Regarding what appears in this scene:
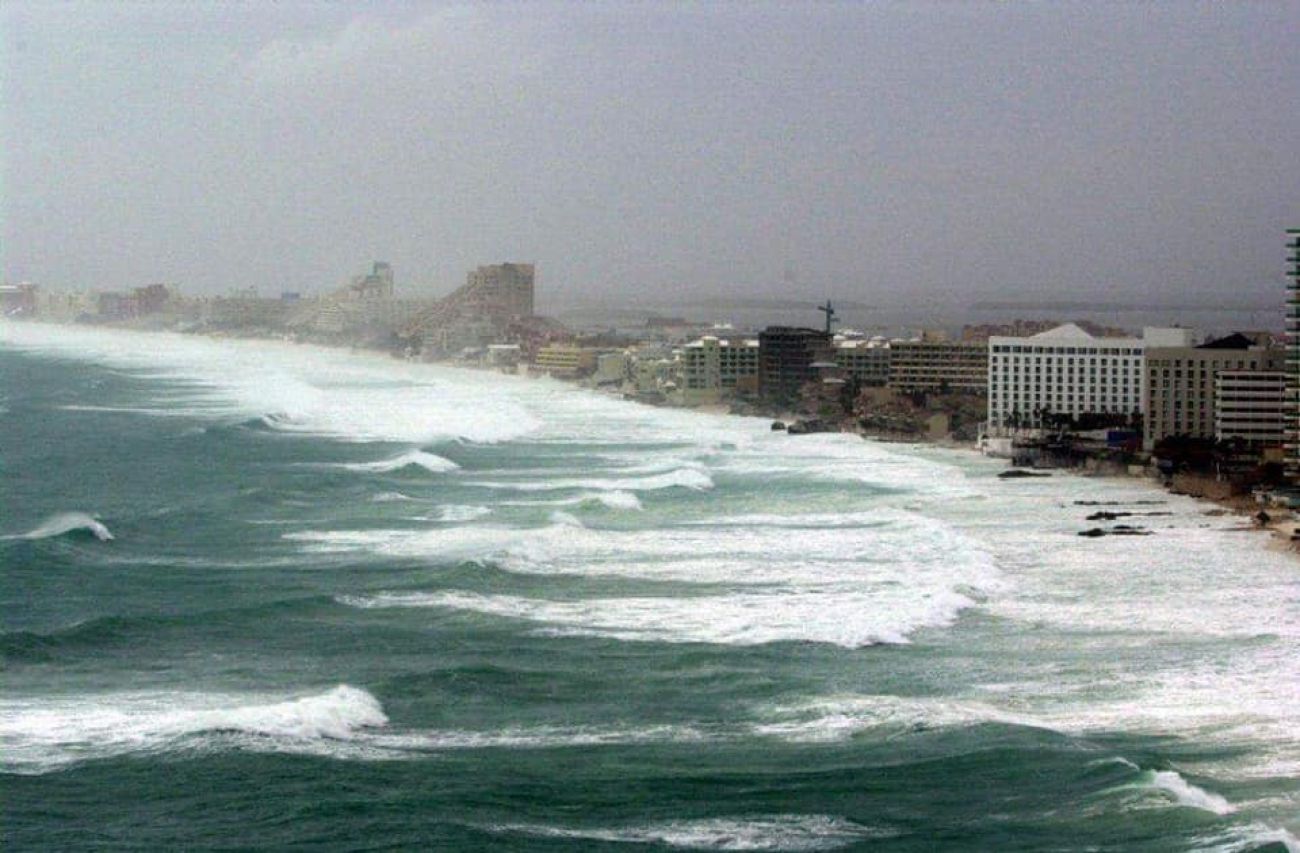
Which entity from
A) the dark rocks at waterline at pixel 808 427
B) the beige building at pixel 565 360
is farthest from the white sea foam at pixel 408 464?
the beige building at pixel 565 360

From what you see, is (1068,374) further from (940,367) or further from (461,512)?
(461,512)

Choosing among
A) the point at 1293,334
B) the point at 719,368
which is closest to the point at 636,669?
the point at 1293,334

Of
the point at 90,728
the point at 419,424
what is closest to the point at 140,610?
the point at 90,728

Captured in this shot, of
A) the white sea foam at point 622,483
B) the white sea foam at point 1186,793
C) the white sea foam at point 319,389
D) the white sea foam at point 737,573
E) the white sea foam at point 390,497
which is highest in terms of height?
the white sea foam at point 319,389

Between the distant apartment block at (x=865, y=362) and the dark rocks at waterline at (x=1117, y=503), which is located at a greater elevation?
the distant apartment block at (x=865, y=362)

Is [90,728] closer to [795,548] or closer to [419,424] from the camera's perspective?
[795,548]

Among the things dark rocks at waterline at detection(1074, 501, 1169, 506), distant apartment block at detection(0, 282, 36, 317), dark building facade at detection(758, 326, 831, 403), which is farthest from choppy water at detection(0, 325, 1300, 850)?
distant apartment block at detection(0, 282, 36, 317)

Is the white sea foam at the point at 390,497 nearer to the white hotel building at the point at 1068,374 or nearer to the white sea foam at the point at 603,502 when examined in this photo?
the white sea foam at the point at 603,502

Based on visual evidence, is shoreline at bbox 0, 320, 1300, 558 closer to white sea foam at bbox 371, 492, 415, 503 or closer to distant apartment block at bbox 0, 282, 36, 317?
white sea foam at bbox 371, 492, 415, 503
